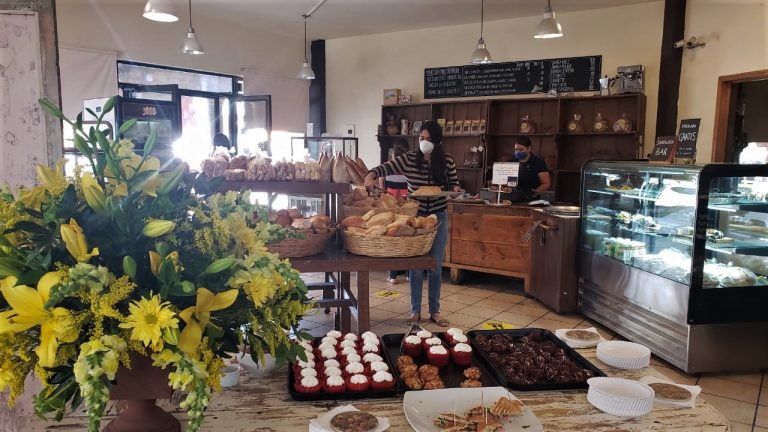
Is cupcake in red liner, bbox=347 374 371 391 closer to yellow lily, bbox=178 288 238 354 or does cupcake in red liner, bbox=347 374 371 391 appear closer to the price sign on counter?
yellow lily, bbox=178 288 238 354

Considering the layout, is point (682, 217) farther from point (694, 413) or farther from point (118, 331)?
point (118, 331)

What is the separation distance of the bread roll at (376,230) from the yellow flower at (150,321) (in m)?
1.64

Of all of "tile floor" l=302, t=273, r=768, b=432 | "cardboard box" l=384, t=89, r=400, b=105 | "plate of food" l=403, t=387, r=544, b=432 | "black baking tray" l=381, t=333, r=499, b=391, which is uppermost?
"cardboard box" l=384, t=89, r=400, b=105

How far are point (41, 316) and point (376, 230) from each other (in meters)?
1.73

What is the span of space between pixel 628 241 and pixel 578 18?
3988 mm

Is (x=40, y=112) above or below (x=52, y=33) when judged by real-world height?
below

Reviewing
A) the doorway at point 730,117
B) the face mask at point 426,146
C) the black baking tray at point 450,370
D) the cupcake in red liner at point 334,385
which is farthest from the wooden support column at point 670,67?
the cupcake in red liner at point 334,385

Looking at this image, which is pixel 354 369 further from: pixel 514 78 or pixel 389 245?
pixel 514 78

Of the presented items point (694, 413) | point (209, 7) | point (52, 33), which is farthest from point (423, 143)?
point (209, 7)

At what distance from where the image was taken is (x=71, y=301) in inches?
40.5

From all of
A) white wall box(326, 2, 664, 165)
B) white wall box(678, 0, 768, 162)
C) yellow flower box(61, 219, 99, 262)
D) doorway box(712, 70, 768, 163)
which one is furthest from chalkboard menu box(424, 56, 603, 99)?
yellow flower box(61, 219, 99, 262)

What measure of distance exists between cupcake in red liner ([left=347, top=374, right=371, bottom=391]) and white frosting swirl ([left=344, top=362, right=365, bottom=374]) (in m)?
0.05

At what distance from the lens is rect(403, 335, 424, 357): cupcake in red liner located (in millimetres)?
2023

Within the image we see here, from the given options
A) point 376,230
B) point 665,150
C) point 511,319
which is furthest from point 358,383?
point 665,150
